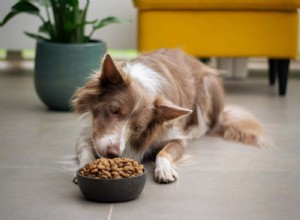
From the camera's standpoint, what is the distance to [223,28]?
495cm

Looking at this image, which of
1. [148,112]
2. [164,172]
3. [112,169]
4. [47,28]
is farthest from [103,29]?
[112,169]

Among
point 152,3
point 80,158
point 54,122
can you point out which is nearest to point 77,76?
point 54,122

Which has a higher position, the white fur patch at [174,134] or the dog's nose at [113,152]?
the dog's nose at [113,152]

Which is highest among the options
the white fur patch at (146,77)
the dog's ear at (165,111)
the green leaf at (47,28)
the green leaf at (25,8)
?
the green leaf at (25,8)

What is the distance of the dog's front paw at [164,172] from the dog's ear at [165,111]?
19 centimetres

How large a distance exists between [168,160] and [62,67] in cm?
158

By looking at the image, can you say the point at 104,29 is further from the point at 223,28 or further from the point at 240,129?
the point at 240,129

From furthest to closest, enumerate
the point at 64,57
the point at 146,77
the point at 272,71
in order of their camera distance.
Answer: the point at 272,71, the point at 64,57, the point at 146,77

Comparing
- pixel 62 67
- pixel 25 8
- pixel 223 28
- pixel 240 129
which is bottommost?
pixel 240 129

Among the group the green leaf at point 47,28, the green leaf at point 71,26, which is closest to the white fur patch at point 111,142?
the green leaf at point 71,26

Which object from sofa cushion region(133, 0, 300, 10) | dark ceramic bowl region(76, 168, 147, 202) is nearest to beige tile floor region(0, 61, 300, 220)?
dark ceramic bowl region(76, 168, 147, 202)

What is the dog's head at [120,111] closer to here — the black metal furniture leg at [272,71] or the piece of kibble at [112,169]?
the piece of kibble at [112,169]

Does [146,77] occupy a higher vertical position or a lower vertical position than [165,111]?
higher

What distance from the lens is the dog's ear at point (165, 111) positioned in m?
2.77
